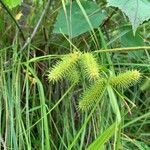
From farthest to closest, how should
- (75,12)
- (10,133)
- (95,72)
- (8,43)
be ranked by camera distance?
(8,43) → (75,12) → (10,133) → (95,72)

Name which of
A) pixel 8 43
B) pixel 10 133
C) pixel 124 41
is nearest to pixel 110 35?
pixel 124 41

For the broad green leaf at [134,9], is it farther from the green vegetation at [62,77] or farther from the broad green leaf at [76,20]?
the broad green leaf at [76,20]

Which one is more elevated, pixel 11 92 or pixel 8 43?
pixel 8 43

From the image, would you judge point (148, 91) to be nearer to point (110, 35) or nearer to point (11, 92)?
point (110, 35)

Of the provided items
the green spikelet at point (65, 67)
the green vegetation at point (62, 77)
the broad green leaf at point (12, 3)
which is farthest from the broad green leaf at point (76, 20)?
the green spikelet at point (65, 67)

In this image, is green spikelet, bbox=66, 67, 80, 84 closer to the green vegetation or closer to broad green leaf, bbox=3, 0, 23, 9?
the green vegetation

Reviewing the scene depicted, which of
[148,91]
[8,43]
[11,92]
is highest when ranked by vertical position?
[8,43]

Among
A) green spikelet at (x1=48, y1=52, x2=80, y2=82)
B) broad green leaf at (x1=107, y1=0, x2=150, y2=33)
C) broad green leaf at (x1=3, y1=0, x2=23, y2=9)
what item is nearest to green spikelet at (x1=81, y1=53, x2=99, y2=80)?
green spikelet at (x1=48, y1=52, x2=80, y2=82)
